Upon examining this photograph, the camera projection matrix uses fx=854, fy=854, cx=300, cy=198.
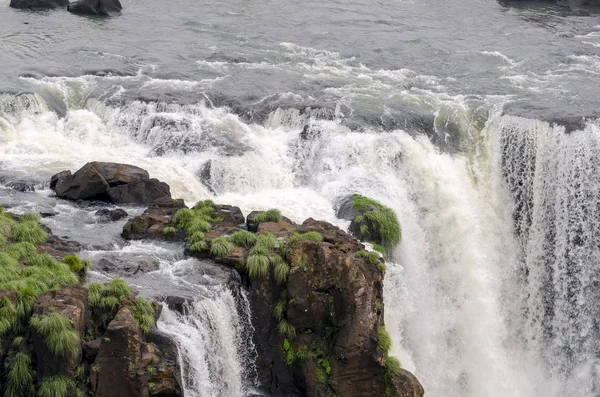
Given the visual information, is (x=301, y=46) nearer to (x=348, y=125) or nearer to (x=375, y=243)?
(x=348, y=125)

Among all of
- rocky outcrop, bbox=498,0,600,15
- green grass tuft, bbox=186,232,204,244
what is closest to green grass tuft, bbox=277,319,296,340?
green grass tuft, bbox=186,232,204,244

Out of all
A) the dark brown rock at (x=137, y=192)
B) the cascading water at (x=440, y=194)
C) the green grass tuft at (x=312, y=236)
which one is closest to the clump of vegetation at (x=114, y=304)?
the green grass tuft at (x=312, y=236)

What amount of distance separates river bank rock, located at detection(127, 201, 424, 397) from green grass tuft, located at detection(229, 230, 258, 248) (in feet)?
2.54

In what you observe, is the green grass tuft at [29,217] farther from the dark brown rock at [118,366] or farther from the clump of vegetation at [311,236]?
the clump of vegetation at [311,236]

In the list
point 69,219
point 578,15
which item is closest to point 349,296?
point 69,219

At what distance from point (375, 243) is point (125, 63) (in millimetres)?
22775

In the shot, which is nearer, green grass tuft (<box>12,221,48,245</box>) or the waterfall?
the waterfall

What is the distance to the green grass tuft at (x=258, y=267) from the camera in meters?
27.1

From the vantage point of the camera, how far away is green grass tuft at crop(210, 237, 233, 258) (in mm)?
28016

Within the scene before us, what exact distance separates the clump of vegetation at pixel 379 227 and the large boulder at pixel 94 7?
3303 centimetres

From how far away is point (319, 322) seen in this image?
27.1 metres

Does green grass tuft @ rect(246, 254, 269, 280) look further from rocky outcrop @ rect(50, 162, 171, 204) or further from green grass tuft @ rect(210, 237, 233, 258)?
rocky outcrop @ rect(50, 162, 171, 204)

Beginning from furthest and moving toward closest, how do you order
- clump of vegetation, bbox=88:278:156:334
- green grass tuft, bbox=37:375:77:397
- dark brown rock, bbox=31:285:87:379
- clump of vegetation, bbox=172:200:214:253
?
1. clump of vegetation, bbox=172:200:214:253
2. clump of vegetation, bbox=88:278:156:334
3. dark brown rock, bbox=31:285:87:379
4. green grass tuft, bbox=37:375:77:397

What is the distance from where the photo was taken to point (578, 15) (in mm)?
65625
